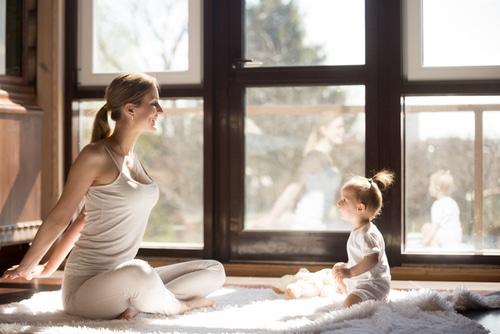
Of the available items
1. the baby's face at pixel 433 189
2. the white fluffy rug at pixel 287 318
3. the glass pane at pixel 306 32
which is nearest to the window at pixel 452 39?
the glass pane at pixel 306 32

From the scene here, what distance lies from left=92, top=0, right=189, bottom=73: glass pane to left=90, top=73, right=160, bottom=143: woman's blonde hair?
47.9 inches

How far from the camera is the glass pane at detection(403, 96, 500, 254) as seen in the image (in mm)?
3631

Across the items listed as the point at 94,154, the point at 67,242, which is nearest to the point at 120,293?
the point at 67,242

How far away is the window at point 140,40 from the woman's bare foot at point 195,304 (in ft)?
4.61

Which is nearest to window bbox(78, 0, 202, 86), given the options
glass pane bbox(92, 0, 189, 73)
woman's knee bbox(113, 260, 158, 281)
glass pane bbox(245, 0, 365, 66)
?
glass pane bbox(92, 0, 189, 73)

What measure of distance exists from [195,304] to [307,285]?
1.69 feet

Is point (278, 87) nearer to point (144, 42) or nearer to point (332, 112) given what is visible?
point (332, 112)

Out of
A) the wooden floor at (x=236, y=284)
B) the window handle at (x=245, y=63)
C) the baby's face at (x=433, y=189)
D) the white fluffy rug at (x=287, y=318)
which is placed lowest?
the wooden floor at (x=236, y=284)

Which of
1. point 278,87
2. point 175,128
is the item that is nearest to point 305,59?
point 278,87

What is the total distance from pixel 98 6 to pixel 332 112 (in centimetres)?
131

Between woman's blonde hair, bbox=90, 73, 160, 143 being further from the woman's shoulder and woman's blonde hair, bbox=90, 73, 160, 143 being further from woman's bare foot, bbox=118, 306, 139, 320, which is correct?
woman's bare foot, bbox=118, 306, 139, 320

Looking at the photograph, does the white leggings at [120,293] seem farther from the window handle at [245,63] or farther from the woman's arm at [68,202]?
the window handle at [245,63]

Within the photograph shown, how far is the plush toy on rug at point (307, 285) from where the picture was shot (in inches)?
119

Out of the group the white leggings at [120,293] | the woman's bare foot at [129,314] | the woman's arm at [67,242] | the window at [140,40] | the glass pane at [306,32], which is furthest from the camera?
the window at [140,40]
